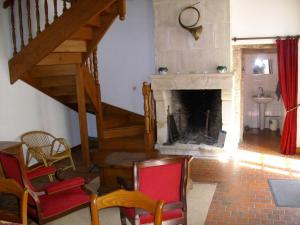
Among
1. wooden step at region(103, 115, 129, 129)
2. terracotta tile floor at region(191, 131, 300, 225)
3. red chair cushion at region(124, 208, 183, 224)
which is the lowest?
terracotta tile floor at region(191, 131, 300, 225)

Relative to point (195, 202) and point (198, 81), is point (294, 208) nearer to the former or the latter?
point (195, 202)

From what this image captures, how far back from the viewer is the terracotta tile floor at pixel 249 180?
11.2ft

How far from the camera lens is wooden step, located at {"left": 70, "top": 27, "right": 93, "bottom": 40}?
14.8 ft

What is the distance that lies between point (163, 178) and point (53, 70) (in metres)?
3.27

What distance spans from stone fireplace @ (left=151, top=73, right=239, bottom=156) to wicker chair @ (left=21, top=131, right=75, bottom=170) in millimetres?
1684

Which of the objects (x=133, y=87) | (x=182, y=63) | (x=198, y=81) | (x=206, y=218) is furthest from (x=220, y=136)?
(x=206, y=218)

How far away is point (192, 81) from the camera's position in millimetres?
5574

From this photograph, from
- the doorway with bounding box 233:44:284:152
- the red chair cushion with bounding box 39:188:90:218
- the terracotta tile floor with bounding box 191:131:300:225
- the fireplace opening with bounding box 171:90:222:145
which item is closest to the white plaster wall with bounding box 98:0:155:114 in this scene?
the fireplace opening with bounding box 171:90:222:145

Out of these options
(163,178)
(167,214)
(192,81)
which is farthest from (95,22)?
(167,214)

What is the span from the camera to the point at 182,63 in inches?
226

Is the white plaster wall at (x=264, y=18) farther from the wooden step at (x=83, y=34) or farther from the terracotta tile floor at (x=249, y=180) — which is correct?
the wooden step at (x=83, y=34)

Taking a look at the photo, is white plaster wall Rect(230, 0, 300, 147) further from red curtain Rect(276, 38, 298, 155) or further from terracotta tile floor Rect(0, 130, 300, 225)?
terracotta tile floor Rect(0, 130, 300, 225)

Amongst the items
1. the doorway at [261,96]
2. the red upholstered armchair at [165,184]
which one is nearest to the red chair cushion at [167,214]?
the red upholstered armchair at [165,184]

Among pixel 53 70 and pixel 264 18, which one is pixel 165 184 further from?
pixel 264 18
